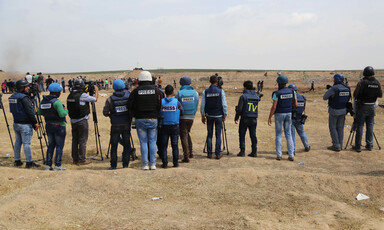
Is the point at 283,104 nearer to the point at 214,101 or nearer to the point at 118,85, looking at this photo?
the point at 214,101

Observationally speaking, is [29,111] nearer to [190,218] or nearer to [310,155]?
[190,218]

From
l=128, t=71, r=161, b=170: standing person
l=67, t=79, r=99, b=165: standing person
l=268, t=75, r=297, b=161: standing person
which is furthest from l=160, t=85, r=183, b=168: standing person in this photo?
l=268, t=75, r=297, b=161: standing person

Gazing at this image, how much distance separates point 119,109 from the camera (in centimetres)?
650

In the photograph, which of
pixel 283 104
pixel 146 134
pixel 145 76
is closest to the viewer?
pixel 145 76

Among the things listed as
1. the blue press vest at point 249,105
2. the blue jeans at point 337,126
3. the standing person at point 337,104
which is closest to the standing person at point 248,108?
the blue press vest at point 249,105

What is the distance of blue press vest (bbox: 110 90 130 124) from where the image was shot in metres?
6.51

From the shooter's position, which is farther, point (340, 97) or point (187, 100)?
point (340, 97)

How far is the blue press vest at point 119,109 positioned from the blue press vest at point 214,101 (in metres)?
2.21

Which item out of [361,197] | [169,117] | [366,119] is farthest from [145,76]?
[366,119]

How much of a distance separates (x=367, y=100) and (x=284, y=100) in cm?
288

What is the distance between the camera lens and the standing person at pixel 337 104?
869cm

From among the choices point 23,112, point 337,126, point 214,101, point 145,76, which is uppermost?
point 145,76

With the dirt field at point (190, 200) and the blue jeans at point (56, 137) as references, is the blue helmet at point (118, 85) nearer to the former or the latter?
the blue jeans at point (56, 137)

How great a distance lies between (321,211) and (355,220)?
0.46m
